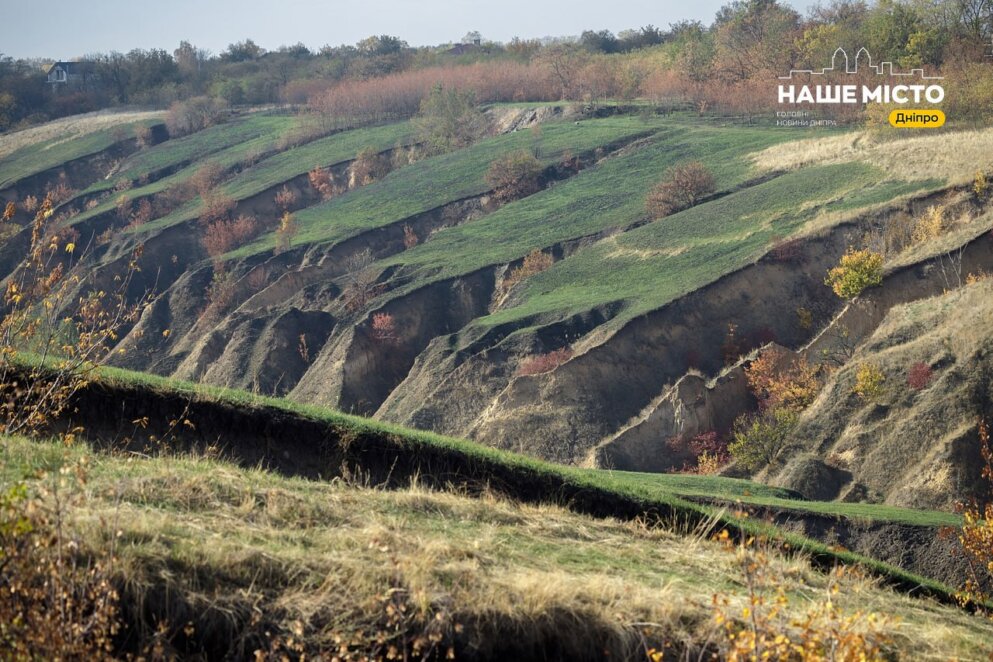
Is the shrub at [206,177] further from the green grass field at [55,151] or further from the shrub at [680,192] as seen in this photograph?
the shrub at [680,192]

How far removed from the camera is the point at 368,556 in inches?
462

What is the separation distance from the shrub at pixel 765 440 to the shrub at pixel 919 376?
3.68 m

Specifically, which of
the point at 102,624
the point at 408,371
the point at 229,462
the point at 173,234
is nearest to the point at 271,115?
the point at 173,234

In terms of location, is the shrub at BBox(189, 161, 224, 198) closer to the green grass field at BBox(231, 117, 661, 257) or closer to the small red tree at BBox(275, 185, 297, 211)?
the small red tree at BBox(275, 185, 297, 211)

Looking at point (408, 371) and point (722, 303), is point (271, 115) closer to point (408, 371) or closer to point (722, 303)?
point (408, 371)

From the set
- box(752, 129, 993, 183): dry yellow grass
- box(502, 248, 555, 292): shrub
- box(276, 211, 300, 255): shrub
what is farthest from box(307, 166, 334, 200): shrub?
box(752, 129, 993, 183): dry yellow grass

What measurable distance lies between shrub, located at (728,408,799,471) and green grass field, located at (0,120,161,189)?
65891mm

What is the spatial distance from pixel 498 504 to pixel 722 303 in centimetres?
2821

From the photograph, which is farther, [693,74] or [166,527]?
[693,74]

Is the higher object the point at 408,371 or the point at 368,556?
the point at 368,556

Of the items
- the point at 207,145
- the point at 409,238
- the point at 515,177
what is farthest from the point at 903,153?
the point at 207,145

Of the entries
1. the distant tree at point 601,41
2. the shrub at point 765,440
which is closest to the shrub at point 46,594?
the shrub at point 765,440

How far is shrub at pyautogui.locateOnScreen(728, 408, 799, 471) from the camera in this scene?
116 ft

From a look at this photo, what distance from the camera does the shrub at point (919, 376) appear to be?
33956 mm
